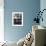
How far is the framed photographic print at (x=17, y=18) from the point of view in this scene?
5.46 meters

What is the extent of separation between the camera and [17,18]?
217 inches

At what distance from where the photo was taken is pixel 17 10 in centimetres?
544

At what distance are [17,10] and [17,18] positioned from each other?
1.13 ft

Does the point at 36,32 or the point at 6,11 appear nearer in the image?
the point at 36,32

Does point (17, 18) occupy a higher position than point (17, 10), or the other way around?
point (17, 10)

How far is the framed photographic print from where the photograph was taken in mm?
5457

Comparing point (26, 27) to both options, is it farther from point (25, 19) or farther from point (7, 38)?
point (7, 38)

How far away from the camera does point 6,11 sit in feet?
17.7

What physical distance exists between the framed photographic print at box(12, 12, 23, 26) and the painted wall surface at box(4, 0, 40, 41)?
129 millimetres

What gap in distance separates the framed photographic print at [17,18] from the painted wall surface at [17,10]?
13 cm

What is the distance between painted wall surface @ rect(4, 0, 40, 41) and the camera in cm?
540

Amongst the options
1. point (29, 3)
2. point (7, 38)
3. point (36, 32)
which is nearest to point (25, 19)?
point (29, 3)

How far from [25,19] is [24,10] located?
15.0 inches

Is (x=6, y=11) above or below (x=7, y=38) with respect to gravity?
above
